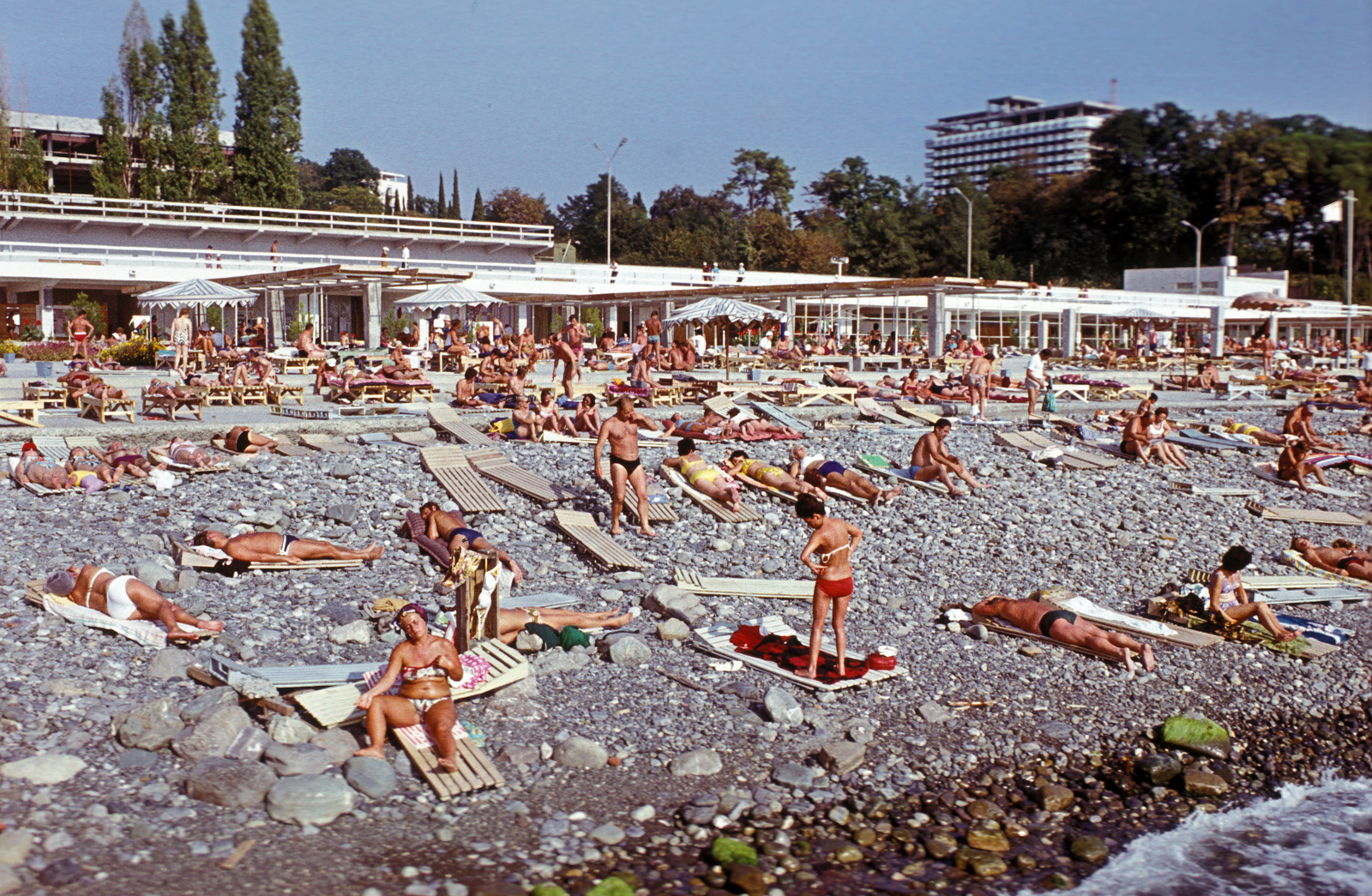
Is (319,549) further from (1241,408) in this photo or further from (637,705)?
(1241,408)

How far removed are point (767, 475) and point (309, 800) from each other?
7007 millimetres

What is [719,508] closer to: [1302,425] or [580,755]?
[580,755]

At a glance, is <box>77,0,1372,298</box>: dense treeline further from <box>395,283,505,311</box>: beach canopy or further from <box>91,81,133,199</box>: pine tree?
Answer: <box>395,283,505,311</box>: beach canopy

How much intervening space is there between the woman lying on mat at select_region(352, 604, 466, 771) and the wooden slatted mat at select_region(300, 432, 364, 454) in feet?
22.9

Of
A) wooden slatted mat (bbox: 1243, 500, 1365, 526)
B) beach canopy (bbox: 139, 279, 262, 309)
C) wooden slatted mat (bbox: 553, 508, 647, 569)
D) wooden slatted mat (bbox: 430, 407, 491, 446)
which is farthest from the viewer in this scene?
beach canopy (bbox: 139, 279, 262, 309)

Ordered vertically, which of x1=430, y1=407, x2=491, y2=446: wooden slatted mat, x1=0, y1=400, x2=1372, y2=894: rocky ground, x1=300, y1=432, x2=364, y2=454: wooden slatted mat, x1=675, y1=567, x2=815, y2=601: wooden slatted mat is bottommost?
Answer: x1=0, y1=400, x2=1372, y2=894: rocky ground

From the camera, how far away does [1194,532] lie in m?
11.6

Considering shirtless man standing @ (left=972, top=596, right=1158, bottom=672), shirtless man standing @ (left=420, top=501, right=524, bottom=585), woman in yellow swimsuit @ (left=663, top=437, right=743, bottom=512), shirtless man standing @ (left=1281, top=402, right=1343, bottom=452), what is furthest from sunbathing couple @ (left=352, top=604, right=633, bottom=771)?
shirtless man standing @ (left=1281, top=402, right=1343, bottom=452)

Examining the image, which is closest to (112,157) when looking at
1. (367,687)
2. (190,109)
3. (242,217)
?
(190,109)

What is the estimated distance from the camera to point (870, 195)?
5953cm

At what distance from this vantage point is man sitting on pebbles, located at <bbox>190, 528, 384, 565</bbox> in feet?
26.4

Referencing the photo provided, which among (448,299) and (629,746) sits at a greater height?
(448,299)

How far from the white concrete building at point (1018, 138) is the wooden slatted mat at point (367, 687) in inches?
153

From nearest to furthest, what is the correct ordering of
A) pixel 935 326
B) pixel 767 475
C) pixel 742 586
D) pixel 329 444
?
pixel 742 586 < pixel 767 475 < pixel 329 444 < pixel 935 326
